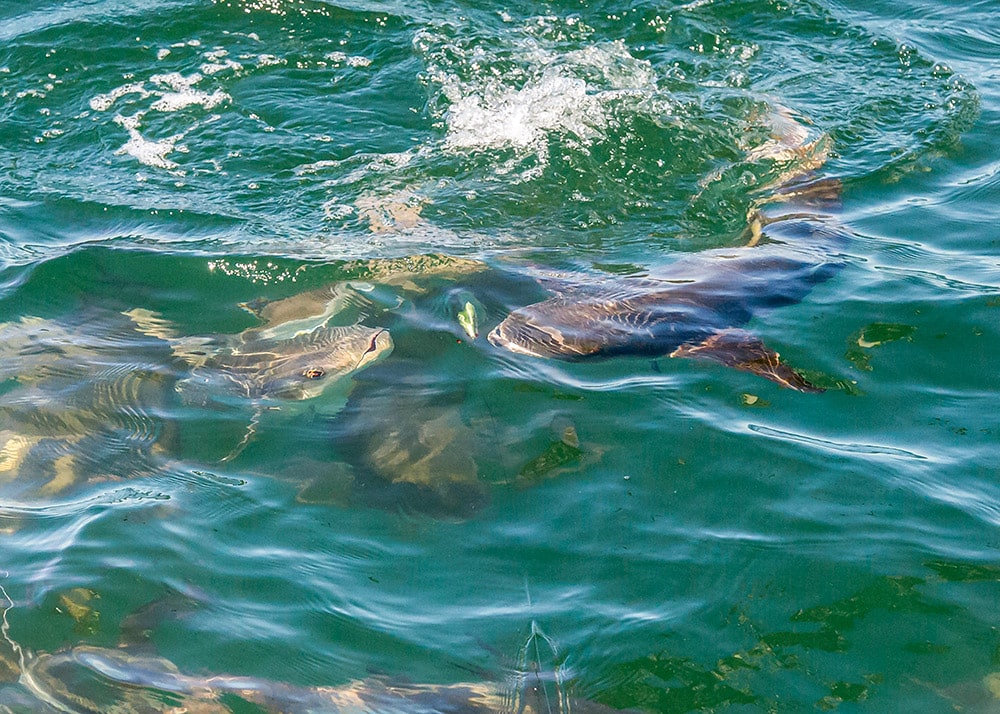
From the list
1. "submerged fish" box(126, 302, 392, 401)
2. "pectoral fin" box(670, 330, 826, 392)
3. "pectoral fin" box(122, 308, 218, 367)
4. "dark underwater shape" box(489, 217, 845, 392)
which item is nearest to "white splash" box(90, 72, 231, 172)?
"pectoral fin" box(122, 308, 218, 367)

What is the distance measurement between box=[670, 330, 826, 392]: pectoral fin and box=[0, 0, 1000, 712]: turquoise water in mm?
84

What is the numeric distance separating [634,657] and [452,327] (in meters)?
2.48

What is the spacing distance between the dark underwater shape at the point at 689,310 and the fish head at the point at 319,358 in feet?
2.25

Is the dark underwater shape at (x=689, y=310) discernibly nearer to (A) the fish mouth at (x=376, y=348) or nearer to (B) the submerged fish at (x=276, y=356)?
(A) the fish mouth at (x=376, y=348)

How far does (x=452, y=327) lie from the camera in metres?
5.63

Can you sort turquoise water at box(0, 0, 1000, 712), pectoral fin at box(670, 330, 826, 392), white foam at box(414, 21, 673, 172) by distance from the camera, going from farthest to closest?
1. white foam at box(414, 21, 673, 172)
2. pectoral fin at box(670, 330, 826, 392)
3. turquoise water at box(0, 0, 1000, 712)

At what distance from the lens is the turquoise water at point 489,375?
3729 mm

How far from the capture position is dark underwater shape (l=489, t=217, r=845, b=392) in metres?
5.22

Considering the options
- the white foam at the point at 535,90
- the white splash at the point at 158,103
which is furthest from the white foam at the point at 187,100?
the white foam at the point at 535,90

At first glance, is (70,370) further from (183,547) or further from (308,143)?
(308,143)

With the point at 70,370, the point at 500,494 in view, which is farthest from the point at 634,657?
the point at 70,370

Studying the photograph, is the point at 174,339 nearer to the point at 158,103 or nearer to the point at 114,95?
the point at 158,103

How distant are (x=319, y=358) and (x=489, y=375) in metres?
0.92

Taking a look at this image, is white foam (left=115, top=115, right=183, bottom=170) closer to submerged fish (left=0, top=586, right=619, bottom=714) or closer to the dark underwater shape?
the dark underwater shape
